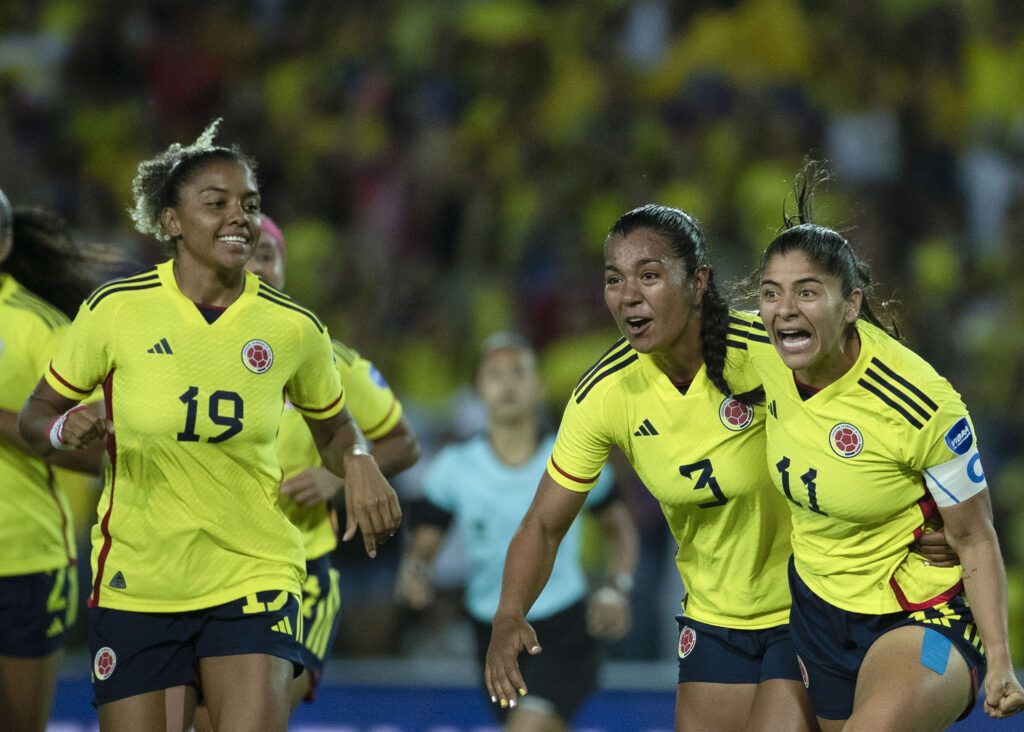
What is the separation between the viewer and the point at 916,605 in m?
4.10

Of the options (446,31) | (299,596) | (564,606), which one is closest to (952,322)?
(564,606)

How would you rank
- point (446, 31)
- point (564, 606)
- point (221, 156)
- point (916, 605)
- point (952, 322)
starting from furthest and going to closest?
point (446, 31), point (952, 322), point (564, 606), point (221, 156), point (916, 605)

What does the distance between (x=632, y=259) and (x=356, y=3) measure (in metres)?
6.97

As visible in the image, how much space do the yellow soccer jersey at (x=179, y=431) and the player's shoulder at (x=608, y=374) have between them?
83 centimetres

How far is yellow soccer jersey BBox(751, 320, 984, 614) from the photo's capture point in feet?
13.0

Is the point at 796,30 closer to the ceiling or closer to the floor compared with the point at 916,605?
closer to the ceiling

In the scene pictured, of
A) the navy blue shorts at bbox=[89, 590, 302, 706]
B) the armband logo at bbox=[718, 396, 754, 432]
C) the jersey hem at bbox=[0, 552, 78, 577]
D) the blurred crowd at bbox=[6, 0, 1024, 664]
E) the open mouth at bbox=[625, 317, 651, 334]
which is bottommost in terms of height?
the navy blue shorts at bbox=[89, 590, 302, 706]

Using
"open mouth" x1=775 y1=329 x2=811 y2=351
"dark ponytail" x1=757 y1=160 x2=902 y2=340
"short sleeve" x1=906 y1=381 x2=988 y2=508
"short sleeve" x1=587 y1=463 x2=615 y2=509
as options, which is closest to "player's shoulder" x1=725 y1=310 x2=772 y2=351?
"dark ponytail" x1=757 y1=160 x2=902 y2=340

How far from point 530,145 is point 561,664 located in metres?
4.34

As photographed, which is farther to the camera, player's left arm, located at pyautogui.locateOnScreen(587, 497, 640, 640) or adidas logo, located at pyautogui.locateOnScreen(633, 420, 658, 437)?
player's left arm, located at pyautogui.locateOnScreen(587, 497, 640, 640)

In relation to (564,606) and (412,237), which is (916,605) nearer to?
(564,606)

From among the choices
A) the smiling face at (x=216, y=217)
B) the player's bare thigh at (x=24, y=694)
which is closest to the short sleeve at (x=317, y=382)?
the smiling face at (x=216, y=217)

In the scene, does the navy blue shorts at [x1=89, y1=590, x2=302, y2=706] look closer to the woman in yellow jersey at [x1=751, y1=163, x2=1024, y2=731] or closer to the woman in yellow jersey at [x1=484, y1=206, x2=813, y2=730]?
the woman in yellow jersey at [x1=484, y1=206, x2=813, y2=730]

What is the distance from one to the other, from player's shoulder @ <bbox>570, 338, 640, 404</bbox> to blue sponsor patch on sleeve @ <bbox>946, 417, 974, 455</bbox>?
917 mm
